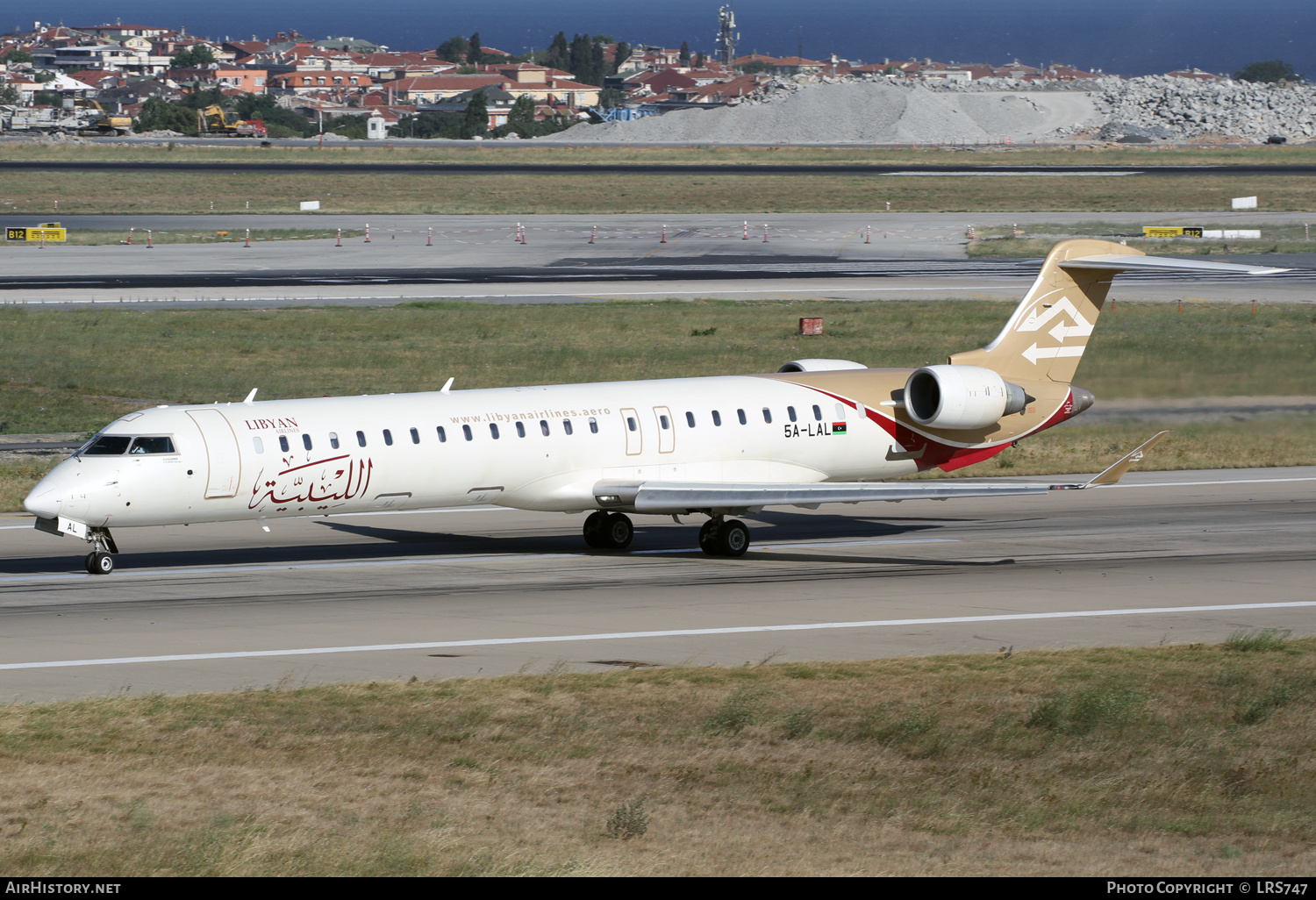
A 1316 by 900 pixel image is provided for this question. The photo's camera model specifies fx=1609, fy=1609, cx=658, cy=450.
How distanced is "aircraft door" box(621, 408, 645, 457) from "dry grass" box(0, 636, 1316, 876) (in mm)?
9277

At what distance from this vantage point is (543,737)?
18.6 m

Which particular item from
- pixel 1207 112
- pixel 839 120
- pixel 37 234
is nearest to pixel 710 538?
pixel 37 234

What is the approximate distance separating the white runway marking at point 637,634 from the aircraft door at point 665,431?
21.1 feet

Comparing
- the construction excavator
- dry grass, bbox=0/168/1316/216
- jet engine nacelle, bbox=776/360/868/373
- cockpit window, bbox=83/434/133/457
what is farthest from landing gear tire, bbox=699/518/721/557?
the construction excavator

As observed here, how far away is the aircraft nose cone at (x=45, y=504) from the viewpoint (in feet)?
87.2

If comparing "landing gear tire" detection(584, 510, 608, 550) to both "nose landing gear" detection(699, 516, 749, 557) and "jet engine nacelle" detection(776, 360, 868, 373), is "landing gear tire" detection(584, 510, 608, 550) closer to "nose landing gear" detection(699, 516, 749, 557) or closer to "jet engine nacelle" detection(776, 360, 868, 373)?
"nose landing gear" detection(699, 516, 749, 557)

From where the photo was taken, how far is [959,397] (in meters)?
32.1

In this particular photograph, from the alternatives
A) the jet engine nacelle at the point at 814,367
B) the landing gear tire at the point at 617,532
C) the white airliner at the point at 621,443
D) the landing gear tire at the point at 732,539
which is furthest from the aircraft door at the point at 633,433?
the jet engine nacelle at the point at 814,367

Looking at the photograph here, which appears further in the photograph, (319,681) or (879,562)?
(879,562)

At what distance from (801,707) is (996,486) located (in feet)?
36.3

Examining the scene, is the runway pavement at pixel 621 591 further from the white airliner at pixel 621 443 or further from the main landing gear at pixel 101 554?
the white airliner at pixel 621 443

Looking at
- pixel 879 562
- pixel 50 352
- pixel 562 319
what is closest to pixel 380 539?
pixel 879 562

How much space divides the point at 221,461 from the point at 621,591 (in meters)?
7.18

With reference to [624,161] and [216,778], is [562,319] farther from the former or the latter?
[624,161]
